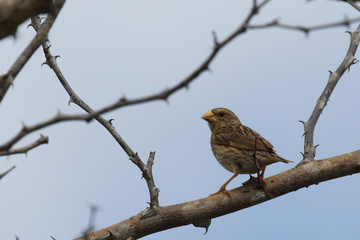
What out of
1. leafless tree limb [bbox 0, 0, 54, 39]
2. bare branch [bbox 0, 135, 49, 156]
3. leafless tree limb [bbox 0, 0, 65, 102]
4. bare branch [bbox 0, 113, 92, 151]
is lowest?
bare branch [bbox 0, 135, 49, 156]

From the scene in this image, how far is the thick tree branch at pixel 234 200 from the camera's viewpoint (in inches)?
249

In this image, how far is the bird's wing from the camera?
7.50 m

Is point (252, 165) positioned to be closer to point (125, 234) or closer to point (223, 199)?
point (223, 199)

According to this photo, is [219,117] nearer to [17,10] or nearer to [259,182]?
[259,182]

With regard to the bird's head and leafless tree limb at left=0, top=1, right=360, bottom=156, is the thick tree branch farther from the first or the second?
leafless tree limb at left=0, top=1, right=360, bottom=156

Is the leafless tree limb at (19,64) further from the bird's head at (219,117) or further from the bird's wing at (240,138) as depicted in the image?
the bird's head at (219,117)

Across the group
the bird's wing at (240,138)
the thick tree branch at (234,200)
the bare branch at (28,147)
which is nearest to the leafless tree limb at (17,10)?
the bare branch at (28,147)

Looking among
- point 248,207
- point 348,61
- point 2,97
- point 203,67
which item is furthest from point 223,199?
point 203,67

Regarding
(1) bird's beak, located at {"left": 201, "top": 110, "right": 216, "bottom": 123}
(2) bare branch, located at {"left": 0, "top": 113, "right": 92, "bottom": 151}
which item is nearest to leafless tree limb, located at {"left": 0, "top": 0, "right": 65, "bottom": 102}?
(2) bare branch, located at {"left": 0, "top": 113, "right": 92, "bottom": 151}

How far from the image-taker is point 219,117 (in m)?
9.16

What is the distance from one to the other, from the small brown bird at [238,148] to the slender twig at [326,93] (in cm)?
38

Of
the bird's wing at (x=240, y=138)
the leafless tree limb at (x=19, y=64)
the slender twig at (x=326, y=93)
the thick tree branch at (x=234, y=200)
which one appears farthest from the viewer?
the bird's wing at (x=240, y=138)

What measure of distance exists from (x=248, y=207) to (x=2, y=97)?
3980 mm

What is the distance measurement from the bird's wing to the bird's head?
33cm
